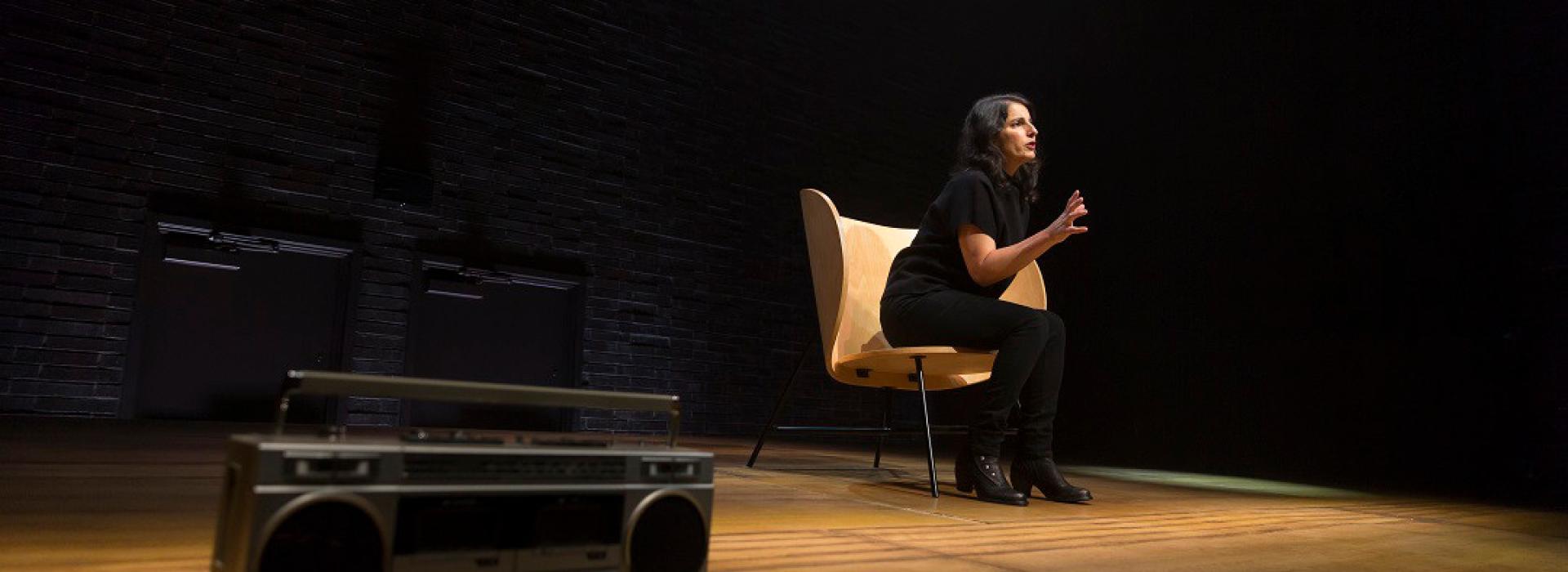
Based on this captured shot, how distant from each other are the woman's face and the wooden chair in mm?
407

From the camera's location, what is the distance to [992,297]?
7.22ft

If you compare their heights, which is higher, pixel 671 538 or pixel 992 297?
pixel 992 297

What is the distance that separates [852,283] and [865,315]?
9 cm

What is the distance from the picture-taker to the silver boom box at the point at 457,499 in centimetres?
59

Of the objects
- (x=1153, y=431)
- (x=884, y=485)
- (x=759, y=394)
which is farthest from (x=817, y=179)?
(x=884, y=485)

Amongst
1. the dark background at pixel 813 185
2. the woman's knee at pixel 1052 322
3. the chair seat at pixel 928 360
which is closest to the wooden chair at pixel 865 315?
the chair seat at pixel 928 360

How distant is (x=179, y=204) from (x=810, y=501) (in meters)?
3.22

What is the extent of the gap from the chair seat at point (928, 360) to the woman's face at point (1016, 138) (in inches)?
18.2

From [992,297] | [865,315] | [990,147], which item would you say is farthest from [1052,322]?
[865,315]

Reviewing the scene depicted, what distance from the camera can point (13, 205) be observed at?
351cm

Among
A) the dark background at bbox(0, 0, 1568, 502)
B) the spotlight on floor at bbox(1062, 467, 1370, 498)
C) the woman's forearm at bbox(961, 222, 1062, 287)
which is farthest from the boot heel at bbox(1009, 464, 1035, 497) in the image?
the dark background at bbox(0, 0, 1568, 502)

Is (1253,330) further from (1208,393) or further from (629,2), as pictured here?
(629,2)

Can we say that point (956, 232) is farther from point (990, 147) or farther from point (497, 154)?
point (497, 154)

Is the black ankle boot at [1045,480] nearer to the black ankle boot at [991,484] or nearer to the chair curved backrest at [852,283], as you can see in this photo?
the black ankle boot at [991,484]
